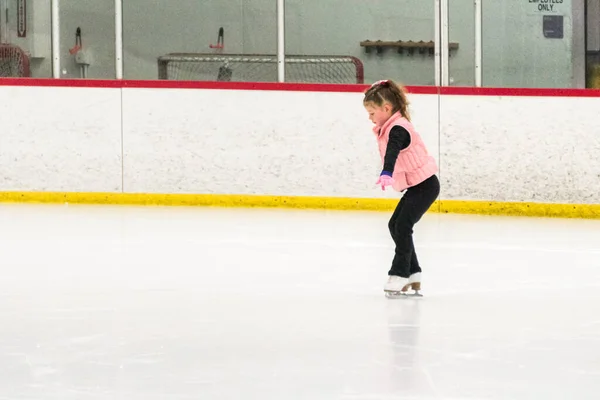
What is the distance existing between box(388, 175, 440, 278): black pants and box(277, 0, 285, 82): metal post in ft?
14.0

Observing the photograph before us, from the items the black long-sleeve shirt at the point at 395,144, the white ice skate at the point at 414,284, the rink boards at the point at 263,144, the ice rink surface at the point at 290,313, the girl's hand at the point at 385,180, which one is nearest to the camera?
the ice rink surface at the point at 290,313

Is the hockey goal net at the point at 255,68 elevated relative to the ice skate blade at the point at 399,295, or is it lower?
elevated

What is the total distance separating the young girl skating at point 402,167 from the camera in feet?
15.5

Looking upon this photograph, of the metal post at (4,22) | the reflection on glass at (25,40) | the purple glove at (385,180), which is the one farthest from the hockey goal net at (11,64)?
the purple glove at (385,180)

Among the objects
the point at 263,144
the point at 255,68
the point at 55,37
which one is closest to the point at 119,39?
the point at 55,37

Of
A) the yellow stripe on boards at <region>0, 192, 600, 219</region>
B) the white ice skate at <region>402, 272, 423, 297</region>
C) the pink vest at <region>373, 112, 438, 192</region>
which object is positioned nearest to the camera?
the pink vest at <region>373, 112, 438, 192</region>

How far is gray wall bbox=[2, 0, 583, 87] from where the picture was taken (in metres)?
8.80

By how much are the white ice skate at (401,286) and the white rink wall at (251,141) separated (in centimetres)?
370

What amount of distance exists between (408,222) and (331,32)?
4384mm

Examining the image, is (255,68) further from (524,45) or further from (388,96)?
(388,96)

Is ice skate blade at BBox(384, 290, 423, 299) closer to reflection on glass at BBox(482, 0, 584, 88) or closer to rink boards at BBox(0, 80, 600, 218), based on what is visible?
rink boards at BBox(0, 80, 600, 218)

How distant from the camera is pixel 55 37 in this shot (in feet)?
29.9

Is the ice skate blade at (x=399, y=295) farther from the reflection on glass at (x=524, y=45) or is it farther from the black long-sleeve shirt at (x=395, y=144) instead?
the reflection on glass at (x=524, y=45)

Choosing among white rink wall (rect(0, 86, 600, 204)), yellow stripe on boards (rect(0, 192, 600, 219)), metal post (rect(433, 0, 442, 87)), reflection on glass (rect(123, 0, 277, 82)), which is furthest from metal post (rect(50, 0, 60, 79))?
metal post (rect(433, 0, 442, 87))
